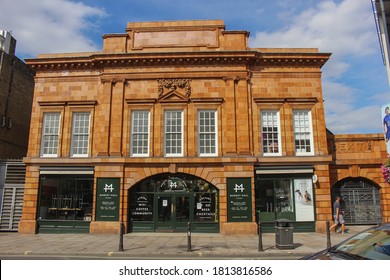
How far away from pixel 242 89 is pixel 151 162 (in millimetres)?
6726

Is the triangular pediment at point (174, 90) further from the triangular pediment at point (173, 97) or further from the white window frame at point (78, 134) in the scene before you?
the white window frame at point (78, 134)

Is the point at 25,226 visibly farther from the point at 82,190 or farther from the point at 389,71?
the point at 389,71

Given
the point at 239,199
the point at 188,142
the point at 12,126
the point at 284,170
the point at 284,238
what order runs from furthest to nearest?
the point at 12,126
the point at 188,142
the point at 284,170
the point at 239,199
the point at 284,238

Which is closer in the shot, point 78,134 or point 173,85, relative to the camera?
point 173,85

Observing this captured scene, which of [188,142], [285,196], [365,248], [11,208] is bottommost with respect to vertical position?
[365,248]

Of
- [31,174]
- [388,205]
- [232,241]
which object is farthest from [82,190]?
[388,205]

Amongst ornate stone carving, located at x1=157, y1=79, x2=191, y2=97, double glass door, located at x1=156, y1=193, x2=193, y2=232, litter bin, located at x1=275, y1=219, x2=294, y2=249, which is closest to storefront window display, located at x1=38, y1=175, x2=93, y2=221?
double glass door, located at x1=156, y1=193, x2=193, y2=232

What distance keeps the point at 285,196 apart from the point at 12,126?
63.9 ft

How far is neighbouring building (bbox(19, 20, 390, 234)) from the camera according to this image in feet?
58.1

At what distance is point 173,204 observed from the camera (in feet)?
58.4

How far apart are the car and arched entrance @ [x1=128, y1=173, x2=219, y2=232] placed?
519 inches

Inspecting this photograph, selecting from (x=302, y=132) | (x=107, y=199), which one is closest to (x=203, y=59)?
(x=302, y=132)

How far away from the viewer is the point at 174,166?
1777cm

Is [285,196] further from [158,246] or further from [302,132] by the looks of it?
[158,246]
